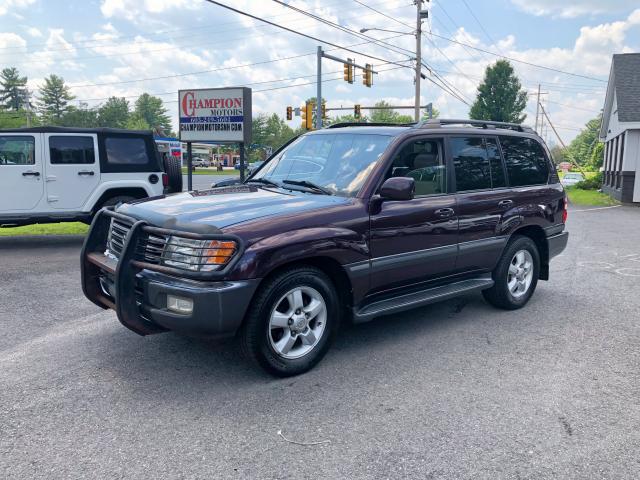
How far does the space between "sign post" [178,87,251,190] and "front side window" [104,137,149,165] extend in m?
3.19

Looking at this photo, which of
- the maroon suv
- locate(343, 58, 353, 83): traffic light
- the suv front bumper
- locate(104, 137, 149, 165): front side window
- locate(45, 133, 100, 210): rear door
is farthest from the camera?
locate(343, 58, 353, 83): traffic light

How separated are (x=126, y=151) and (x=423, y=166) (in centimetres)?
673

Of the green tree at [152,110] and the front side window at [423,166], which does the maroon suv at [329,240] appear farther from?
the green tree at [152,110]

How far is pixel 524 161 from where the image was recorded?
6109 millimetres

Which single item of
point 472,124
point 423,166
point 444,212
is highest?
point 472,124

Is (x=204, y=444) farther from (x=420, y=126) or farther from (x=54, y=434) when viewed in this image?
(x=420, y=126)

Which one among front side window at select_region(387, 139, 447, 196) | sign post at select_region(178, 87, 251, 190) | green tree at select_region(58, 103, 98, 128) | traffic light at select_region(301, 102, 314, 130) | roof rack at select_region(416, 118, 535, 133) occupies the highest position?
green tree at select_region(58, 103, 98, 128)

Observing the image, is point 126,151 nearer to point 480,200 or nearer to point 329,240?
point 480,200

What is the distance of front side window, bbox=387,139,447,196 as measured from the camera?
190 inches

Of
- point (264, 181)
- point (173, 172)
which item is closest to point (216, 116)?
point (173, 172)

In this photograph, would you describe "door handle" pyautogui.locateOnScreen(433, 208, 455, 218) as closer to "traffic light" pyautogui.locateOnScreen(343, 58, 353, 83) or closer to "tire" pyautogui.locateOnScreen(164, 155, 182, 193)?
"tire" pyautogui.locateOnScreen(164, 155, 182, 193)

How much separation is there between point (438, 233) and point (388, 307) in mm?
866

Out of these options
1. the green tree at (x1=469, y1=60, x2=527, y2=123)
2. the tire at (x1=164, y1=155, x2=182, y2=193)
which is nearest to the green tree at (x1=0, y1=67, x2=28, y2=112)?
the green tree at (x1=469, y1=60, x2=527, y2=123)

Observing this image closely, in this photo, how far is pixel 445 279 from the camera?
518cm
